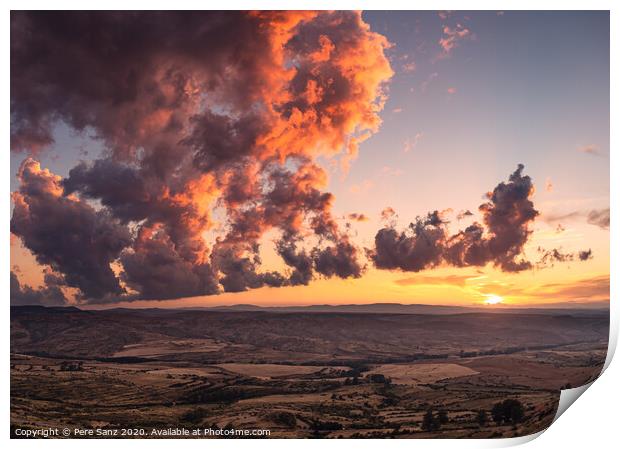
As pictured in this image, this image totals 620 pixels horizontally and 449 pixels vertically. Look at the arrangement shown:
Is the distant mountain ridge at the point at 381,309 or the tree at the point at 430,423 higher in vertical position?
the distant mountain ridge at the point at 381,309

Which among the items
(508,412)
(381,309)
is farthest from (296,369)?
(508,412)

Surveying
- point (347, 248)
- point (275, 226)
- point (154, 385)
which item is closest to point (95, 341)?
point (154, 385)

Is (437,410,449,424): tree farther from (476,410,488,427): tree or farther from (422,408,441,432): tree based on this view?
(476,410,488,427): tree

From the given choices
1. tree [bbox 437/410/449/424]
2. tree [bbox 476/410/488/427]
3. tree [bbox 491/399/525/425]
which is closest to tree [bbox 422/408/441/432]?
tree [bbox 437/410/449/424]

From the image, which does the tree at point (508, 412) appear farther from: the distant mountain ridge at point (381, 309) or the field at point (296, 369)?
the distant mountain ridge at point (381, 309)

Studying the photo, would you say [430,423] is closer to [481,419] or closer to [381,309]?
[481,419]

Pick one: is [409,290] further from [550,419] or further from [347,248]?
[550,419]

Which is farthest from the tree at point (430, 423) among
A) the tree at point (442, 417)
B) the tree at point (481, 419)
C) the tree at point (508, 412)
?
the tree at point (508, 412)
